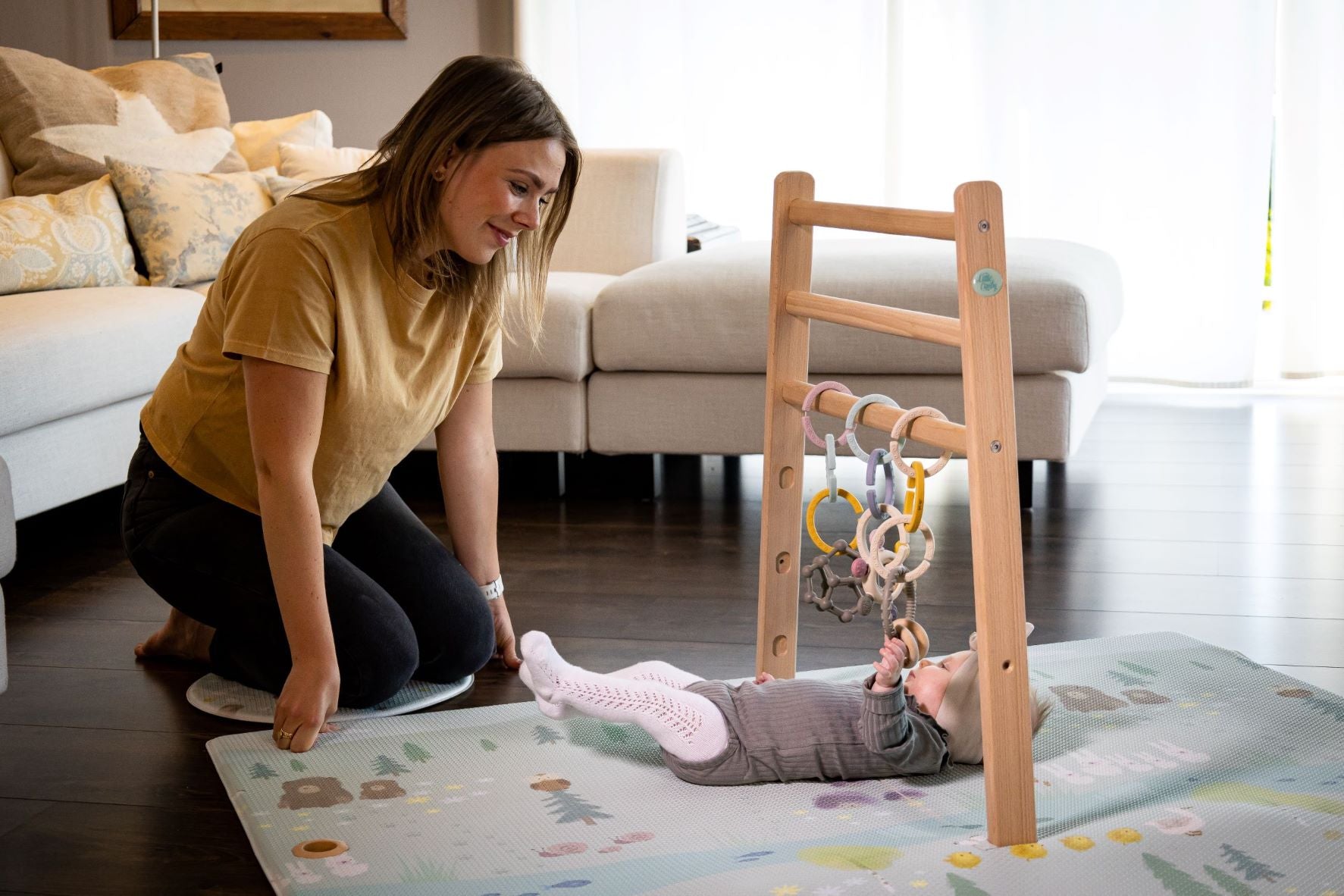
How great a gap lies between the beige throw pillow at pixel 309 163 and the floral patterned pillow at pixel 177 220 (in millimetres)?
365

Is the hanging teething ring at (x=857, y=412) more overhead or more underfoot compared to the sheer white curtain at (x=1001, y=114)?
more underfoot

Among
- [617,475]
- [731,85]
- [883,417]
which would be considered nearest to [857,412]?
[883,417]

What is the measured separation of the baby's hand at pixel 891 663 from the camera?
120 centimetres

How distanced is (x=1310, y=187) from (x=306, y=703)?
3285 millimetres

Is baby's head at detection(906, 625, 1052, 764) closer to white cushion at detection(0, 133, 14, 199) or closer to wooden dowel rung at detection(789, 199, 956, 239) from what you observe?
wooden dowel rung at detection(789, 199, 956, 239)

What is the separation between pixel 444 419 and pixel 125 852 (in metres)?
0.64

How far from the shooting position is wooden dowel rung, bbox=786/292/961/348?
3.89 feet

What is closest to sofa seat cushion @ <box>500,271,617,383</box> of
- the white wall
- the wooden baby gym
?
the wooden baby gym

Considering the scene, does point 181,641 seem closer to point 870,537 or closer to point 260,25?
point 870,537

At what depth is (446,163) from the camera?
1384mm

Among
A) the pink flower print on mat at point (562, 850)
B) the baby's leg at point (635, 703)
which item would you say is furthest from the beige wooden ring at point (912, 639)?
the pink flower print on mat at point (562, 850)

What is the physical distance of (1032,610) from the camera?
75.1 inches

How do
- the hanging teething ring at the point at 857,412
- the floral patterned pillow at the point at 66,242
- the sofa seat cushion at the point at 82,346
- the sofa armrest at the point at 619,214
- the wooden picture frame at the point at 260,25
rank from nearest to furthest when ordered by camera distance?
the hanging teething ring at the point at 857,412, the sofa seat cushion at the point at 82,346, the floral patterned pillow at the point at 66,242, the sofa armrest at the point at 619,214, the wooden picture frame at the point at 260,25

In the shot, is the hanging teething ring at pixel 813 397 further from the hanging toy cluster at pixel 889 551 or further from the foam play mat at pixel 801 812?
the foam play mat at pixel 801 812
